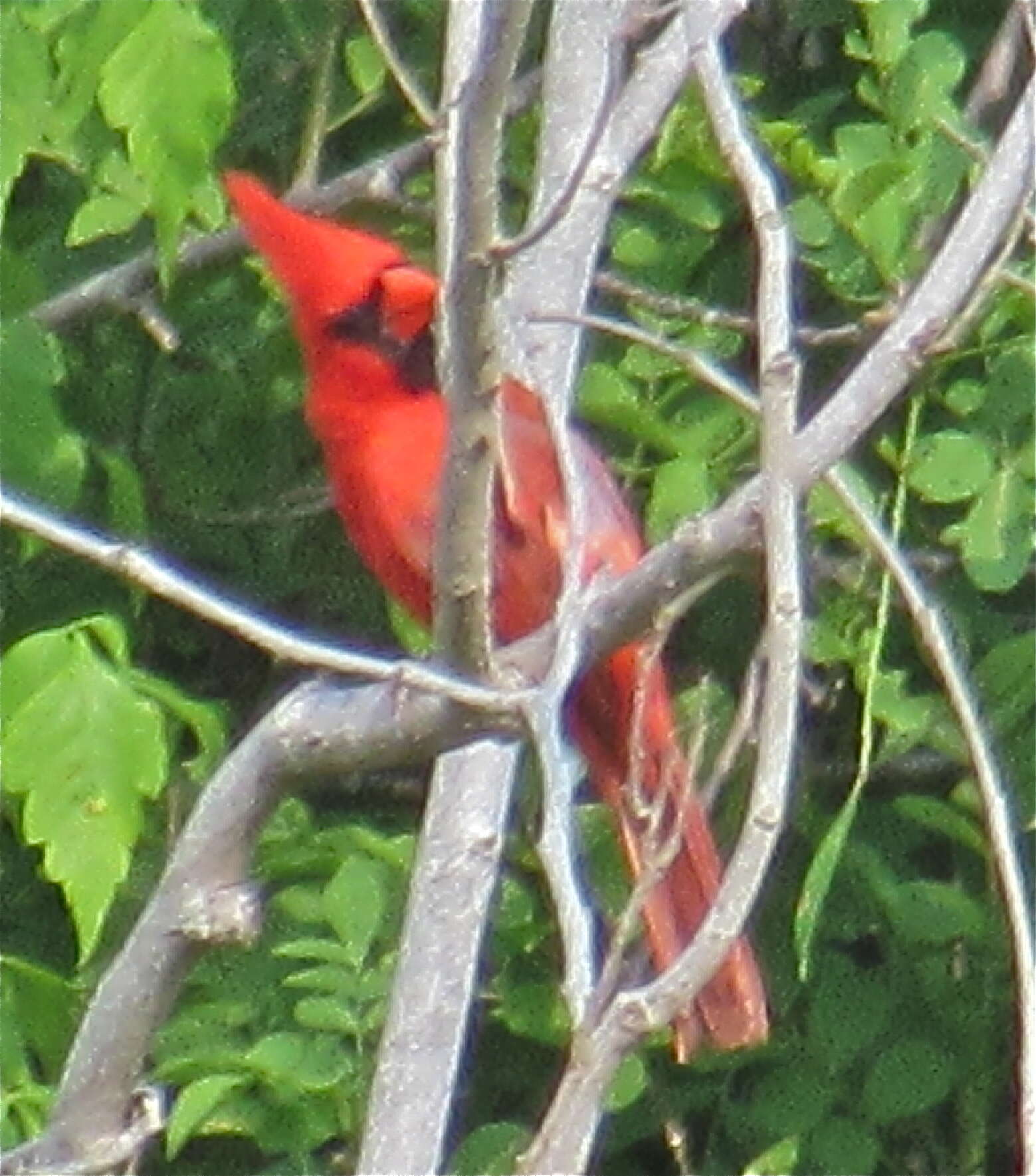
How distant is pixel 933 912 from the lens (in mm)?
2662

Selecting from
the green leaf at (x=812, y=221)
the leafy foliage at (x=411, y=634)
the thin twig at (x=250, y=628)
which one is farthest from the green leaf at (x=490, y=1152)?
the thin twig at (x=250, y=628)

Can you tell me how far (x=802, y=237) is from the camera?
8.39 ft

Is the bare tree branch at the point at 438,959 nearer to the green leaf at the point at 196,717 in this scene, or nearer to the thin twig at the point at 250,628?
the green leaf at the point at 196,717

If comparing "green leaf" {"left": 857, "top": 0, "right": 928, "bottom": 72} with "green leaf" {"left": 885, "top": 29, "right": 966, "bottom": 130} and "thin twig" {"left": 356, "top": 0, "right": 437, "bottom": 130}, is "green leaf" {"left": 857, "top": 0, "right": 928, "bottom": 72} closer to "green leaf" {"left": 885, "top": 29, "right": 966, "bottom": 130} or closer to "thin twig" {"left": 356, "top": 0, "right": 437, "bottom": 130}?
"green leaf" {"left": 885, "top": 29, "right": 966, "bottom": 130}

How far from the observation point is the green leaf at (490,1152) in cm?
258

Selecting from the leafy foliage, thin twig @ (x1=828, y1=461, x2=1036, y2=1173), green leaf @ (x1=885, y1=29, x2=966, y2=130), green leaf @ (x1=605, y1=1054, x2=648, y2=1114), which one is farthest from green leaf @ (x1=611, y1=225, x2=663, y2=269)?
thin twig @ (x1=828, y1=461, x2=1036, y2=1173)

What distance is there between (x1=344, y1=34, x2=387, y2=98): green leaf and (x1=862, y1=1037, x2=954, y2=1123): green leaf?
3.08ft

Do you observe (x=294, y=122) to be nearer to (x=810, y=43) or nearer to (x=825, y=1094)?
(x=810, y=43)

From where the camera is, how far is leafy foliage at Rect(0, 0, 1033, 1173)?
2.29 m

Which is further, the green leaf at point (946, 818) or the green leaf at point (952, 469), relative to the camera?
the green leaf at point (946, 818)

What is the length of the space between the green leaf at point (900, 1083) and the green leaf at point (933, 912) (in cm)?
11

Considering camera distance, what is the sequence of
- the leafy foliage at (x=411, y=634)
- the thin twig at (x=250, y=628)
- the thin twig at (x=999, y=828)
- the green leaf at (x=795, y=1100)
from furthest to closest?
the green leaf at (x=795, y=1100), the leafy foliage at (x=411, y=634), the thin twig at (x=250, y=628), the thin twig at (x=999, y=828)

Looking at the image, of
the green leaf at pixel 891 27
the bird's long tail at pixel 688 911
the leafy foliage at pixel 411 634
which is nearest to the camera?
the leafy foliage at pixel 411 634

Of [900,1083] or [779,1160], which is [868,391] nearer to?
[779,1160]
